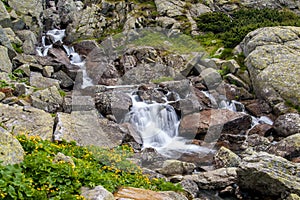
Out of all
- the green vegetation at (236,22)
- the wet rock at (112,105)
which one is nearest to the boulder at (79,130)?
the wet rock at (112,105)

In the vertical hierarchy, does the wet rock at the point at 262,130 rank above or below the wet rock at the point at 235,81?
below

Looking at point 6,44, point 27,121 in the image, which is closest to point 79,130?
point 27,121

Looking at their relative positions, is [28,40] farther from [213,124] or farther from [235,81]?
[235,81]

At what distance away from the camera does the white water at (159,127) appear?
17.5 meters

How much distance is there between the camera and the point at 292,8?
45.4 meters

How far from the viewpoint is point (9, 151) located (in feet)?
18.6

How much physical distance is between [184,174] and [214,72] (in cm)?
1404

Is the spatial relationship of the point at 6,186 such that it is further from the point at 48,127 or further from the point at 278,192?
the point at 278,192

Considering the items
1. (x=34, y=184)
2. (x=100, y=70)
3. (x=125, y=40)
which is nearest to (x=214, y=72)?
(x=100, y=70)

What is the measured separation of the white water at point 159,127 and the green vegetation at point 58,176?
26.5ft

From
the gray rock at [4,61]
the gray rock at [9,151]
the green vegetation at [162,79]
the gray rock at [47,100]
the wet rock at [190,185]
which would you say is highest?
the gray rock at [9,151]

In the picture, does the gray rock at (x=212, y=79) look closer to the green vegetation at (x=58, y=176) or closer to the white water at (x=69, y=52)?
the white water at (x=69, y=52)

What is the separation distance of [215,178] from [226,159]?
2048 mm

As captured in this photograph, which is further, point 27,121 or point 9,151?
point 27,121
